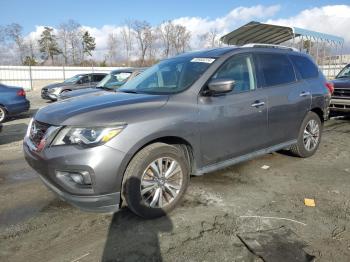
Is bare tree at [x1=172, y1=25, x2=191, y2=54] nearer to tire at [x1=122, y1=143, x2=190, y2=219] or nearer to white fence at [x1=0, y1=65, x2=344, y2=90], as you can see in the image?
white fence at [x1=0, y1=65, x2=344, y2=90]

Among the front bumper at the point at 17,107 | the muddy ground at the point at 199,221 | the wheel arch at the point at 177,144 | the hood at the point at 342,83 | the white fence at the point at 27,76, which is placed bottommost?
the muddy ground at the point at 199,221

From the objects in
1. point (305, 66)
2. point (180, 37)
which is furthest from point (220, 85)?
point (180, 37)

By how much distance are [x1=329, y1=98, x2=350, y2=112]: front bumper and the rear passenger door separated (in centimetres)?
368

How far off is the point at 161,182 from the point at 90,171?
860mm

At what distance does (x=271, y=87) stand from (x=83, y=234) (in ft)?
10.3

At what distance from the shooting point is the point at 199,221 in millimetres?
3443

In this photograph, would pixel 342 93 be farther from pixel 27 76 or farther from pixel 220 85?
pixel 27 76

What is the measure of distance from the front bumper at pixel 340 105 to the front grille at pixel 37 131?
754 cm

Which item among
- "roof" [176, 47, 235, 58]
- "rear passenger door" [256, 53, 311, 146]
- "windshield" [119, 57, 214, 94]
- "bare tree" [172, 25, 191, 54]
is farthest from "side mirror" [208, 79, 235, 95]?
"bare tree" [172, 25, 191, 54]

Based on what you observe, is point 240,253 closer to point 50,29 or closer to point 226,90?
point 226,90

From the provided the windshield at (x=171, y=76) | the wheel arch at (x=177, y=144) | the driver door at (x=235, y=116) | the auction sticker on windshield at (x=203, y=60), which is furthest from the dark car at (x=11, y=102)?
the driver door at (x=235, y=116)

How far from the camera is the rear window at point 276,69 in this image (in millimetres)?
4590

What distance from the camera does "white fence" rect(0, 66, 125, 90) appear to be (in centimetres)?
2944

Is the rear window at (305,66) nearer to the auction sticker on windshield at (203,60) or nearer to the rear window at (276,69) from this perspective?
the rear window at (276,69)
